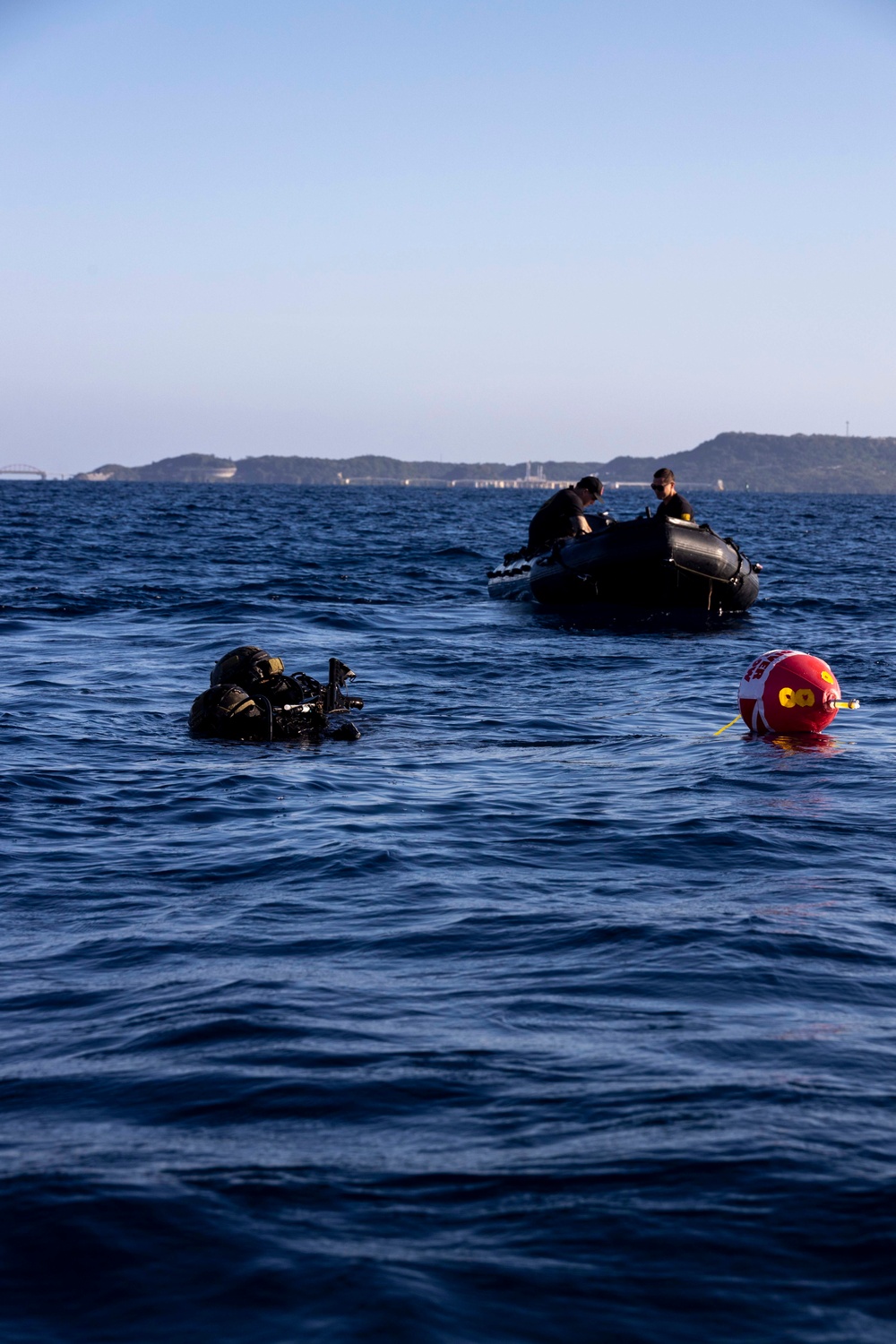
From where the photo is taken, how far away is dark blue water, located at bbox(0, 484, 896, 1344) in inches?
131

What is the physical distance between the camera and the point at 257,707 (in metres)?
11.0

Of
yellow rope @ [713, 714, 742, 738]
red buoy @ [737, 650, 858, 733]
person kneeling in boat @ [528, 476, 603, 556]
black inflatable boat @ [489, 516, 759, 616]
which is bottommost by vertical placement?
yellow rope @ [713, 714, 742, 738]

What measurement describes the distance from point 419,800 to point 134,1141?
494 centimetres

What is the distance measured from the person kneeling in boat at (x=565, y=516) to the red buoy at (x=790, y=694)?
10.1m

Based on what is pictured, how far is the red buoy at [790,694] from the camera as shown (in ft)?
35.0

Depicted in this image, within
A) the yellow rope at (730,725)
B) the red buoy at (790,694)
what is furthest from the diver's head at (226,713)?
the red buoy at (790,694)

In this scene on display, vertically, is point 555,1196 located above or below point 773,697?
below

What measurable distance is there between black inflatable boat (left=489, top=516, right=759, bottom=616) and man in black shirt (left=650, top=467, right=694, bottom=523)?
0.47ft

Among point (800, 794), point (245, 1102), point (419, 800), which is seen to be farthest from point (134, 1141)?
point (800, 794)

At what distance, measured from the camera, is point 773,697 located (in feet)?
35.1

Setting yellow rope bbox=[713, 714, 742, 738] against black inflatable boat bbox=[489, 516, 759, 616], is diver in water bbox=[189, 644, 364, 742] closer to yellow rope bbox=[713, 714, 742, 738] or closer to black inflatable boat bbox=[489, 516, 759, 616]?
yellow rope bbox=[713, 714, 742, 738]

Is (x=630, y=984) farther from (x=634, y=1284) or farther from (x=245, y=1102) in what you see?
(x=634, y=1284)

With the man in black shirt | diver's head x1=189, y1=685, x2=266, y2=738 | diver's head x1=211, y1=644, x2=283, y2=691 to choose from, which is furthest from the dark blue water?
the man in black shirt

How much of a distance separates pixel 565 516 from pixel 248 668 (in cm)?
1125
